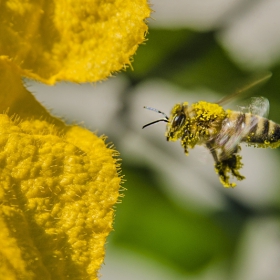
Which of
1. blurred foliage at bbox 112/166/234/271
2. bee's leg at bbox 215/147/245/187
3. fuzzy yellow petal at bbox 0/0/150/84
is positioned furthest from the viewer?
blurred foliage at bbox 112/166/234/271

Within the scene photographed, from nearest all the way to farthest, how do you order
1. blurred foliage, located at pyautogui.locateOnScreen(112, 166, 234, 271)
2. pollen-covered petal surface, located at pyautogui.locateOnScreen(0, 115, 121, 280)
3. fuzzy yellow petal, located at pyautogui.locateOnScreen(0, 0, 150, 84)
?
pollen-covered petal surface, located at pyautogui.locateOnScreen(0, 115, 121, 280) < fuzzy yellow petal, located at pyautogui.locateOnScreen(0, 0, 150, 84) < blurred foliage, located at pyautogui.locateOnScreen(112, 166, 234, 271)

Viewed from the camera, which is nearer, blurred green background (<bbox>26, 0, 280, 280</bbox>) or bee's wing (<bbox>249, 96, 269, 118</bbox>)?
bee's wing (<bbox>249, 96, 269, 118</bbox>)

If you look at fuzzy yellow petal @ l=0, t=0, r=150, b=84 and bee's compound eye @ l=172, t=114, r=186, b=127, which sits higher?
fuzzy yellow petal @ l=0, t=0, r=150, b=84

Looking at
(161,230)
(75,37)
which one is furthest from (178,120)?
(161,230)

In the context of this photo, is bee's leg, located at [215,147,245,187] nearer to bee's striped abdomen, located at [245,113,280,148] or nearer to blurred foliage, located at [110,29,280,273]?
bee's striped abdomen, located at [245,113,280,148]

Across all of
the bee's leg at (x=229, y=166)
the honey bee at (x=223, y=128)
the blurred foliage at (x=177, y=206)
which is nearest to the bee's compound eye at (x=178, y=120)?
the honey bee at (x=223, y=128)

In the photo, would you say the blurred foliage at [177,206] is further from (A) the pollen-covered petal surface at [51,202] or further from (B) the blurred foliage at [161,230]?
(A) the pollen-covered petal surface at [51,202]

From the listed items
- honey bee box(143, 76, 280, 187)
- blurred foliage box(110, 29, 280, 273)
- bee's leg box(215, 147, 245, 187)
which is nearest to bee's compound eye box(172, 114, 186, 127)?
honey bee box(143, 76, 280, 187)
